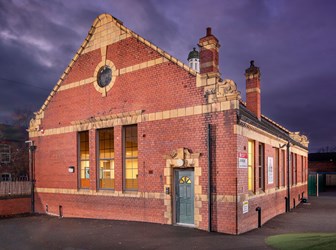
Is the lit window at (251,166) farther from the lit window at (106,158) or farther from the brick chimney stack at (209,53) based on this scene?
the lit window at (106,158)

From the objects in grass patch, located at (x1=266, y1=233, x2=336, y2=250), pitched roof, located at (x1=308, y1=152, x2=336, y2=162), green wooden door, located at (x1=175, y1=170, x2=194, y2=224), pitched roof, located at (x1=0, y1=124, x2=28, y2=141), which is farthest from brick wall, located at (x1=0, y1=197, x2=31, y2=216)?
pitched roof, located at (x1=308, y1=152, x2=336, y2=162)

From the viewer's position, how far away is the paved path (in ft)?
30.1

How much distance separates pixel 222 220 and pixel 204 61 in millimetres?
5918

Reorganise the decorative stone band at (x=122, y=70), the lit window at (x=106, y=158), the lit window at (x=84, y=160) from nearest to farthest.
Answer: the decorative stone band at (x=122, y=70) → the lit window at (x=106, y=158) → the lit window at (x=84, y=160)

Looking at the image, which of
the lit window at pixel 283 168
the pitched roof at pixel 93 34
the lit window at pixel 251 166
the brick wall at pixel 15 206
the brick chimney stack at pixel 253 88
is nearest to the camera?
the pitched roof at pixel 93 34

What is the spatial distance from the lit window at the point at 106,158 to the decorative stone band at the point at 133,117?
537mm

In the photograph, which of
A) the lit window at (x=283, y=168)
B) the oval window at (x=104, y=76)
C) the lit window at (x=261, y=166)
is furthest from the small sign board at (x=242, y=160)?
the oval window at (x=104, y=76)

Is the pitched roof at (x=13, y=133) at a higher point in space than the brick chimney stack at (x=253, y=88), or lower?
lower

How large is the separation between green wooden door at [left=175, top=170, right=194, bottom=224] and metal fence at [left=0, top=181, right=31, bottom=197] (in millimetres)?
10296

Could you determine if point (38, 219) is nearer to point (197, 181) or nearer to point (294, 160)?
point (197, 181)

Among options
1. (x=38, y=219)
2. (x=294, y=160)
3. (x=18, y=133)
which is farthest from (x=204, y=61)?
(x=18, y=133)

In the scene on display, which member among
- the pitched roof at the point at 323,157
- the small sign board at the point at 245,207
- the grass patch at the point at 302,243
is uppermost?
the small sign board at the point at 245,207

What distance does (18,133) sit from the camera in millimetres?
42250

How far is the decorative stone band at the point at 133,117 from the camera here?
10953 millimetres
